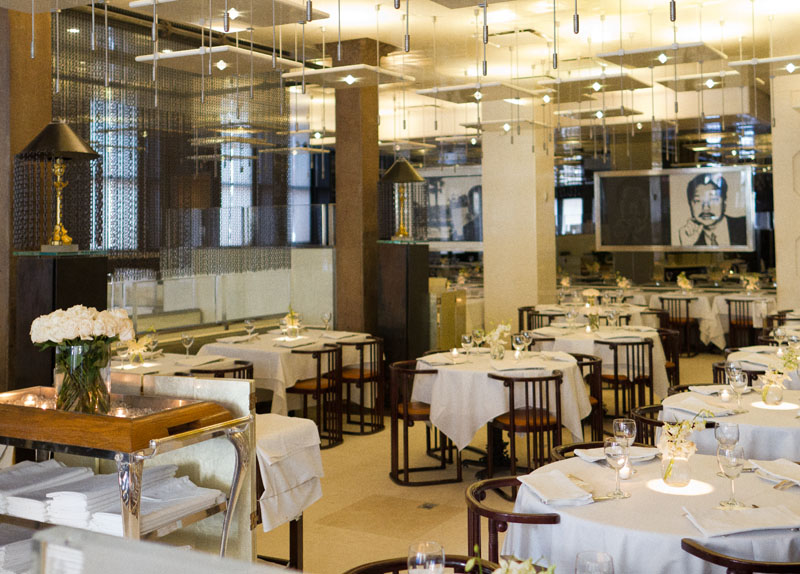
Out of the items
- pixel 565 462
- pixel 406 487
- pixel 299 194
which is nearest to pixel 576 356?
pixel 406 487

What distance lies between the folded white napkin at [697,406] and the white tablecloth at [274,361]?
388cm

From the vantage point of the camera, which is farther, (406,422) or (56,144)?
(406,422)

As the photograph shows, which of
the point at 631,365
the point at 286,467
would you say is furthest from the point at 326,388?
the point at 286,467

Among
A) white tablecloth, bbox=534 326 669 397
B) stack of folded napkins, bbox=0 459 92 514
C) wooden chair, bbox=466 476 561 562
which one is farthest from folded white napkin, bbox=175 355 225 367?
wooden chair, bbox=466 476 561 562

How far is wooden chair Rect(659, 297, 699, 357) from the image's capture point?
12.5 m

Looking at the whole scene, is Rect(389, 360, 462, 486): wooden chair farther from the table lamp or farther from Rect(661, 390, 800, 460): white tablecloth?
the table lamp

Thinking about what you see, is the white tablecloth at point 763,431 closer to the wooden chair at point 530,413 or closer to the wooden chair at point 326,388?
the wooden chair at point 530,413

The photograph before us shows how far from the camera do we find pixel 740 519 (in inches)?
112

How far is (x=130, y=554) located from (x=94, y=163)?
7.17 meters

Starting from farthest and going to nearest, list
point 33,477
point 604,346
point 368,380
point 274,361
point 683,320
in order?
point 683,320 < point 368,380 < point 604,346 < point 274,361 < point 33,477

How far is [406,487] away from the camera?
6.27 m

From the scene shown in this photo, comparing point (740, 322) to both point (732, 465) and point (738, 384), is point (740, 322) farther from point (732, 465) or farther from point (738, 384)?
point (732, 465)

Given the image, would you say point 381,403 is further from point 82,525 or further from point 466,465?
point 82,525

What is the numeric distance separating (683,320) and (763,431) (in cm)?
870
